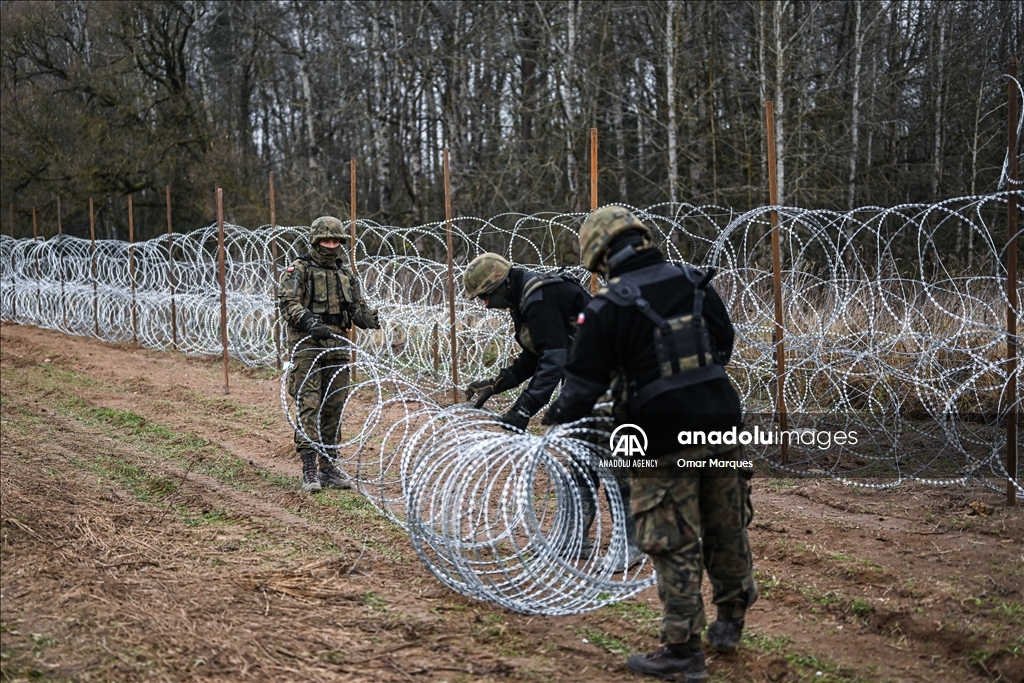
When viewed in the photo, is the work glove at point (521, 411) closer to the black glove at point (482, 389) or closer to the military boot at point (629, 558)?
the black glove at point (482, 389)

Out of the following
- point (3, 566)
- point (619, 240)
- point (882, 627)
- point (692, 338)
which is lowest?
point (882, 627)

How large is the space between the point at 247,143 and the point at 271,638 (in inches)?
1220

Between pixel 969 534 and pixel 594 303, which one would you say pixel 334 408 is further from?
pixel 969 534

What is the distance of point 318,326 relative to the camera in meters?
7.14

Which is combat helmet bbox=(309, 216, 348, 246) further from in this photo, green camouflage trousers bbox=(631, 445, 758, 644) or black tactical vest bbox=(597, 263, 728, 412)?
green camouflage trousers bbox=(631, 445, 758, 644)

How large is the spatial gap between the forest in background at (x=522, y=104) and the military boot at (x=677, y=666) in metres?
13.5

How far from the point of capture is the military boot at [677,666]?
4242 millimetres

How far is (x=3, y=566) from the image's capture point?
5090 millimetres

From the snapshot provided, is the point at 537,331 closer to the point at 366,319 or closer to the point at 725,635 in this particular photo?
the point at 725,635

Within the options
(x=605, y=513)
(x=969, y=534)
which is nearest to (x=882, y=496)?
(x=969, y=534)

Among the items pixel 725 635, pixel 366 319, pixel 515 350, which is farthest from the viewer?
pixel 515 350

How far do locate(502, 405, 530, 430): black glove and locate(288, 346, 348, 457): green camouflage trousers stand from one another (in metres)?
2.06

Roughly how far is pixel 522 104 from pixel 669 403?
56.5ft

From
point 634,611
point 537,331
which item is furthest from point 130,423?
point 634,611
